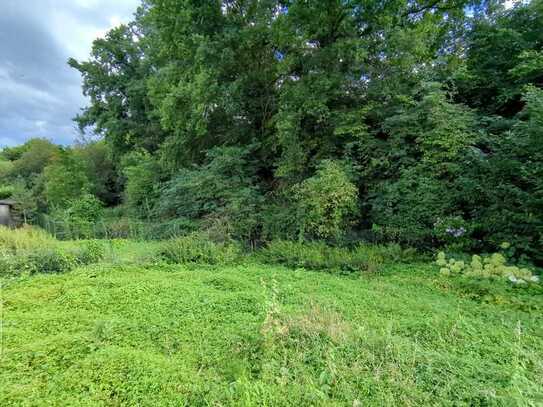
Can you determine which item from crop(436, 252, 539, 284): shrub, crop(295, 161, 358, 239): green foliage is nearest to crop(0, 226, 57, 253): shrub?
crop(295, 161, 358, 239): green foliage

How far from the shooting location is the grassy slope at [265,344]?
1.68 m

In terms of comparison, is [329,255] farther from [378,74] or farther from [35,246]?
[35,246]

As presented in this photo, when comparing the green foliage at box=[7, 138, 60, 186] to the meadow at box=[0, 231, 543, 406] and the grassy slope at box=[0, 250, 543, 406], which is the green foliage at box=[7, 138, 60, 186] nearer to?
the meadow at box=[0, 231, 543, 406]

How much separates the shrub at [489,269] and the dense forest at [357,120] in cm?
52

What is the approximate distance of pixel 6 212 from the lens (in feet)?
46.3

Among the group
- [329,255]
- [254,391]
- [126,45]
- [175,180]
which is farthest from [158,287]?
[126,45]

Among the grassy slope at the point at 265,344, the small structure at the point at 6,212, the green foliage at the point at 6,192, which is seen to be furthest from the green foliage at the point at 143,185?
the green foliage at the point at 6,192

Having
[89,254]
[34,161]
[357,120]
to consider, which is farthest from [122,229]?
[34,161]

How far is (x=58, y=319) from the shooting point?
2613 mm

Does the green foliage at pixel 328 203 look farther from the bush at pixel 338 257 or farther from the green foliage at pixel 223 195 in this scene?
the green foliage at pixel 223 195

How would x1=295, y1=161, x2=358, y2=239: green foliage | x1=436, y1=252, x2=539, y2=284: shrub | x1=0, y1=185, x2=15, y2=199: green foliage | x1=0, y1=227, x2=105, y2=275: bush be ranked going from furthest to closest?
x1=0, y1=185, x2=15, y2=199: green foliage → x1=295, y1=161, x2=358, y2=239: green foliage → x1=0, y1=227, x2=105, y2=275: bush → x1=436, y1=252, x2=539, y2=284: shrub

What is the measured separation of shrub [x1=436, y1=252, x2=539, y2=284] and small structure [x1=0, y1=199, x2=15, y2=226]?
733 inches

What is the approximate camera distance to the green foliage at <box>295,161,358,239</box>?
5297mm

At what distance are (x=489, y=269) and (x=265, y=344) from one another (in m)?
3.38
